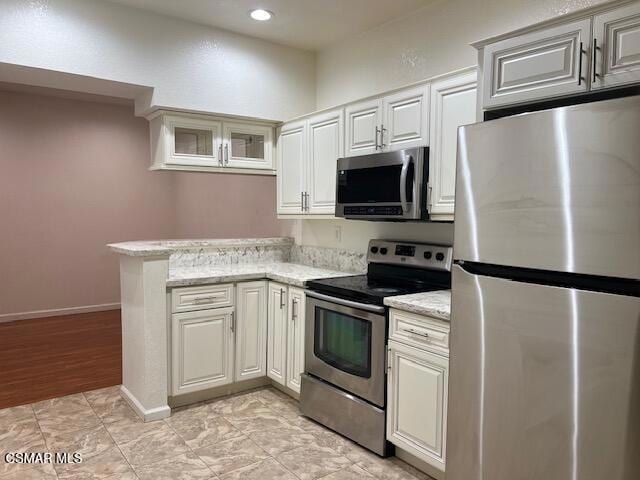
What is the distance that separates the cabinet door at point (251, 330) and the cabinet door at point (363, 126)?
117 centimetres

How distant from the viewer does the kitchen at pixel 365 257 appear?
1527 mm

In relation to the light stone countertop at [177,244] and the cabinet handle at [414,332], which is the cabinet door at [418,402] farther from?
the light stone countertop at [177,244]

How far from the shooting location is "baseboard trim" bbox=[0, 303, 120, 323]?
559 cm

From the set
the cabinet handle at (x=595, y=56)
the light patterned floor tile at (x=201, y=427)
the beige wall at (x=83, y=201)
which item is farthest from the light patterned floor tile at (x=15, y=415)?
the cabinet handle at (x=595, y=56)

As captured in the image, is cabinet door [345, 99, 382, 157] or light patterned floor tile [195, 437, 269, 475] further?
cabinet door [345, 99, 382, 157]

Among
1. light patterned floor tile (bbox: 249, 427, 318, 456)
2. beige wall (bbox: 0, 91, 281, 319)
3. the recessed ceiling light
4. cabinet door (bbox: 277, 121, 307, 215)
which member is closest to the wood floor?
beige wall (bbox: 0, 91, 281, 319)

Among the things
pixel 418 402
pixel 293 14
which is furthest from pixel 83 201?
pixel 418 402

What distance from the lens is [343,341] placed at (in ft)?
9.13

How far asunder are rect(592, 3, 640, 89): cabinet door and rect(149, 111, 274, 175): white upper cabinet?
260cm

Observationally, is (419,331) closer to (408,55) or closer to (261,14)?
(408,55)

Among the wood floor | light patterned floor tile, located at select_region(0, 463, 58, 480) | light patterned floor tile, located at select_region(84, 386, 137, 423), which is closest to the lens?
light patterned floor tile, located at select_region(0, 463, 58, 480)

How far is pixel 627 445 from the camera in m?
1.41

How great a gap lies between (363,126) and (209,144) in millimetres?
1233

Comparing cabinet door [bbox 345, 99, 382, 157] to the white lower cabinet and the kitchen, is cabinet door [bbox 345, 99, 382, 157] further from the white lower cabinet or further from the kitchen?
the white lower cabinet
